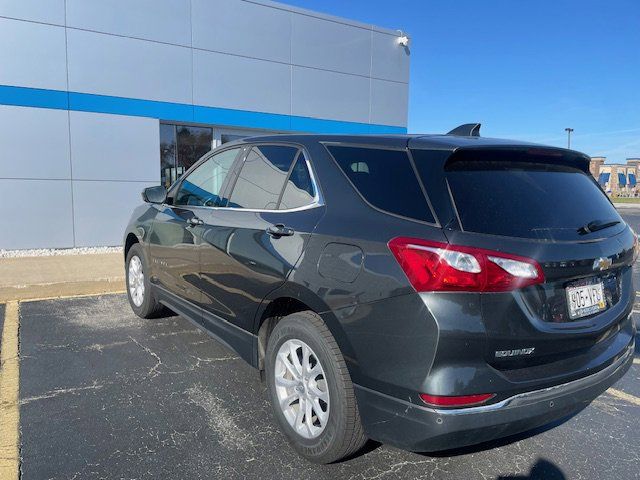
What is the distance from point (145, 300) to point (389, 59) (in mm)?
10342

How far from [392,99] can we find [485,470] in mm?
11914

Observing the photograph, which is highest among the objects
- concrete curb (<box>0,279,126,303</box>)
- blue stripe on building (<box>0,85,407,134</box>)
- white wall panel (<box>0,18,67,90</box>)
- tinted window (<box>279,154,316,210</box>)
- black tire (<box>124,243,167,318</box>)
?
white wall panel (<box>0,18,67,90</box>)

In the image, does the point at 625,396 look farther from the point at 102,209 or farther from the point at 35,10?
the point at 35,10

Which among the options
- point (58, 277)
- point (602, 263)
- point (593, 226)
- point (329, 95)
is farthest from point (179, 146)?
point (602, 263)

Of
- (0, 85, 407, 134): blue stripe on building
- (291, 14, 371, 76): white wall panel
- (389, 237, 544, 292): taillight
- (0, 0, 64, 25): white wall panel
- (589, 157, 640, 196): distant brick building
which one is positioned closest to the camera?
(389, 237, 544, 292): taillight

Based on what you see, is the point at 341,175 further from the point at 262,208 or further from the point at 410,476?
the point at 410,476

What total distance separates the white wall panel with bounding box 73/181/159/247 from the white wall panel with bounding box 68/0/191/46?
2.97m

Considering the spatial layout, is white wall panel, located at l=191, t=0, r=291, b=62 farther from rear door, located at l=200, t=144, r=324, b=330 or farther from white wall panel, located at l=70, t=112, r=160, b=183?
rear door, located at l=200, t=144, r=324, b=330

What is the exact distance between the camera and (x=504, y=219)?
7.66ft

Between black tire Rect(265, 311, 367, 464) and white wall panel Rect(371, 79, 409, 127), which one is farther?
white wall panel Rect(371, 79, 409, 127)

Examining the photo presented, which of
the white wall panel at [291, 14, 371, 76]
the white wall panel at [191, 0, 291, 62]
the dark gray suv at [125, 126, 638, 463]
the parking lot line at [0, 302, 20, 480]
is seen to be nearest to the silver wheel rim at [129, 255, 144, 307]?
the parking lot line at [0, 302, 20, 480]

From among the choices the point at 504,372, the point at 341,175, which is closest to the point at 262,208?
the point at 341,175

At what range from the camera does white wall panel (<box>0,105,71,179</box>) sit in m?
8.90

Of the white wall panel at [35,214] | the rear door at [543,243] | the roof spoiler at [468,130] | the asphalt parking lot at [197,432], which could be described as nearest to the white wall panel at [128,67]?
the white wall panel at [35,214]
